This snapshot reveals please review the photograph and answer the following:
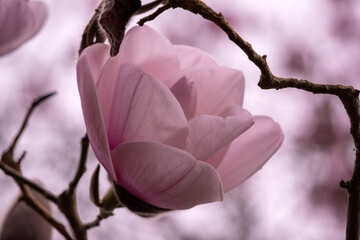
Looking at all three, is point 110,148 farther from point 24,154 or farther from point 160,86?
point 24,154

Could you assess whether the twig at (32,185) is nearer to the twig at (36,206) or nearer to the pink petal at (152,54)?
the twig at (36,206)

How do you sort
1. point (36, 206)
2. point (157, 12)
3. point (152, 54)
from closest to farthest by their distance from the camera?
point (157, 12), point (152, 54), point (36, 206)

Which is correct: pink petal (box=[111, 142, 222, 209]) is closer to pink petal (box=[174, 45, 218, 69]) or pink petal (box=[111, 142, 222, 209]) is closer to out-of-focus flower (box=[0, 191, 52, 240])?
pink petal (box=[174, 45, 218, 69])

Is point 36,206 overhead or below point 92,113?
below

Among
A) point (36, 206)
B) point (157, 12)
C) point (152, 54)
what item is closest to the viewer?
point (157, 12)

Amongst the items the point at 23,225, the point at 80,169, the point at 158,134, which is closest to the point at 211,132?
the point at 158,134

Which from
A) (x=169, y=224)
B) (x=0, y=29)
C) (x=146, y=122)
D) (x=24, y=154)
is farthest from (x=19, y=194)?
(x=169, y=224)

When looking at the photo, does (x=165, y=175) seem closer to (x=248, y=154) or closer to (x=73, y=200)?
(x=248, y=154)
